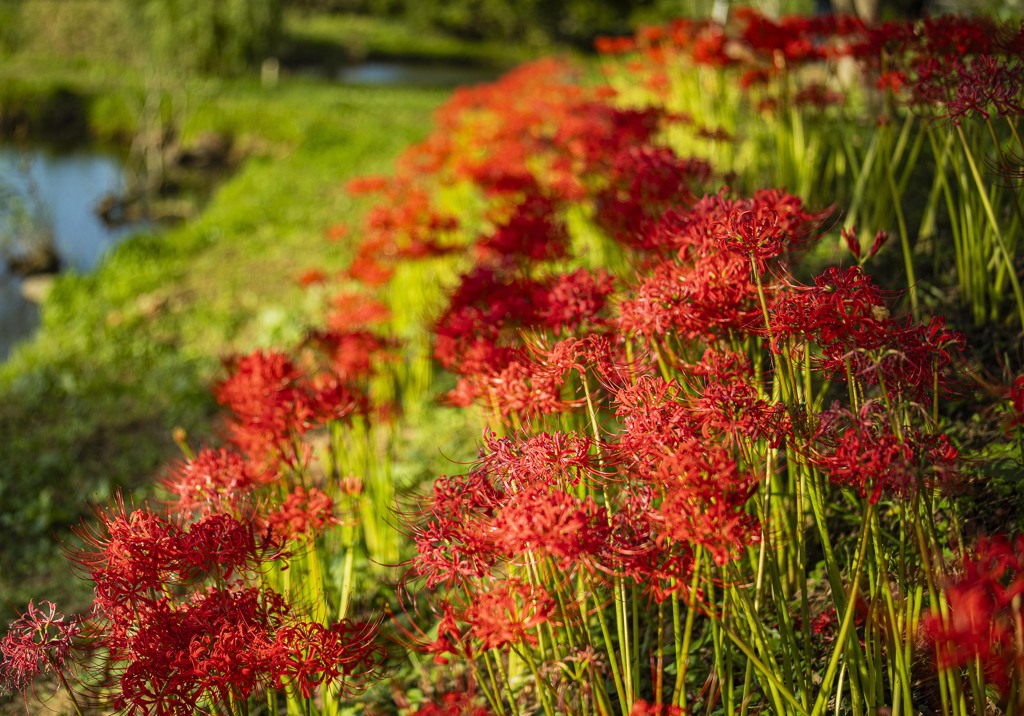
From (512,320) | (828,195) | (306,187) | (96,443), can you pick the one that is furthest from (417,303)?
(306,187)

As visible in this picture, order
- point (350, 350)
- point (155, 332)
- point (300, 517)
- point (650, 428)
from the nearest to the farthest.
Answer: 1. point (650, 428)
2. point (300, 517)
3. point (350, 350)
4. point (155, 332)

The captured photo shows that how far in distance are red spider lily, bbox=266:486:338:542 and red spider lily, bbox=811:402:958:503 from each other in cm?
121

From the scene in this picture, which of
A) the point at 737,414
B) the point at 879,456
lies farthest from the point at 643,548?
the point at 879,456

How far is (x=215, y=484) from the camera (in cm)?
211

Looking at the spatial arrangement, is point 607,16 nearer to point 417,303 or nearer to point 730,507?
point 417,303

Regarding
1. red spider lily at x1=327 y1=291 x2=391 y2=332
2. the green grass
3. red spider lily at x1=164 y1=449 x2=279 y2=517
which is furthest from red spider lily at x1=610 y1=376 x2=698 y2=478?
the green grass

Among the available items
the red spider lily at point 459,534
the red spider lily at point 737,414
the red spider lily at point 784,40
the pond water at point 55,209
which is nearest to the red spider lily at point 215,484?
the red spider lily at point 459,534

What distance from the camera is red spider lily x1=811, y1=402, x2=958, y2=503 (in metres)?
1.51

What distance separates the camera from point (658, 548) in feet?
5.26

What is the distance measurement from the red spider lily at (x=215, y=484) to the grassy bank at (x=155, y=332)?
21 centimetres

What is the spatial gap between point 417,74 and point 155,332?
84.5 ft

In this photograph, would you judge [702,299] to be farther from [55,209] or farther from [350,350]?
[55,209]

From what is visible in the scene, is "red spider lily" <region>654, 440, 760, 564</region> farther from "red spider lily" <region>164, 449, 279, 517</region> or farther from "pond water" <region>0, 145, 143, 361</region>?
"pond water" <region>0, 145, 143, 361</region>

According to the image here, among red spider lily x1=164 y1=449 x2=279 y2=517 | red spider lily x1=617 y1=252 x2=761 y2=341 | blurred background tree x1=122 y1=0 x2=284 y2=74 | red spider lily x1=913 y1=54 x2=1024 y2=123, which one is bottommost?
red spider lily x1=164 y1=449 x2=279 y2=517
